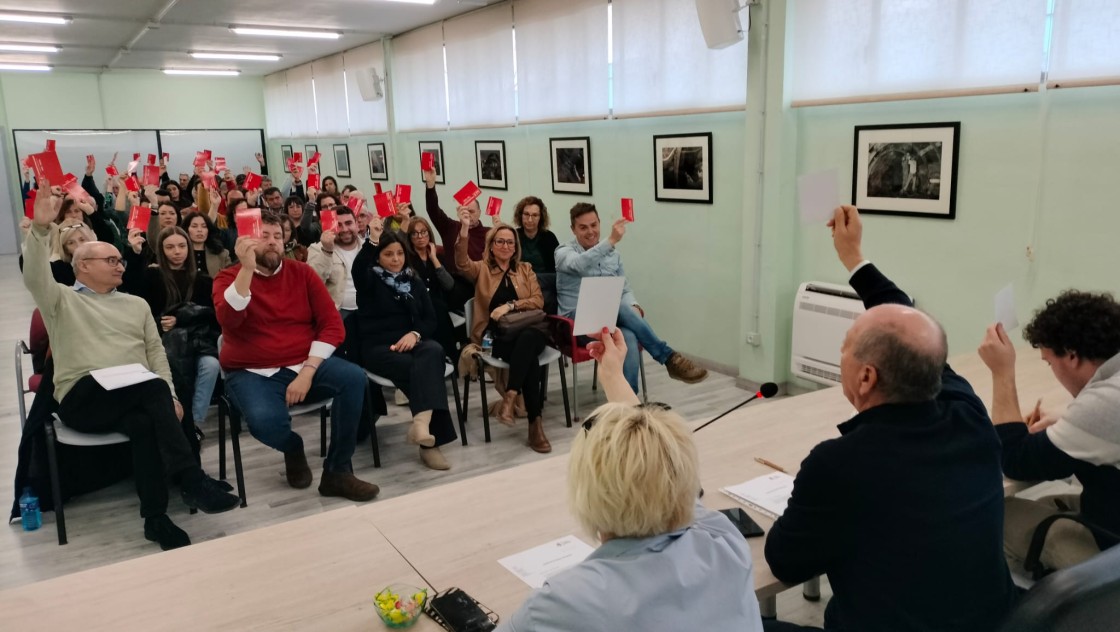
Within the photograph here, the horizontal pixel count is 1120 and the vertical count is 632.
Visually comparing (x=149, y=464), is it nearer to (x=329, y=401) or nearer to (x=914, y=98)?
(x=329, y=401)

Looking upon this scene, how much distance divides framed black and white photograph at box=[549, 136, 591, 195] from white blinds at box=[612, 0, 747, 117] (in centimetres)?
56

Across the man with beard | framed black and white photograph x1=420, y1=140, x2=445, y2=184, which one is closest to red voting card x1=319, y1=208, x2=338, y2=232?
the man with beard

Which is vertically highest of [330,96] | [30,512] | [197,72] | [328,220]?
[197,72]

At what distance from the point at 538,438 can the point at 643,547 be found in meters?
3.24

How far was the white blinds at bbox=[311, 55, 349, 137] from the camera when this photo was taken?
11.6m

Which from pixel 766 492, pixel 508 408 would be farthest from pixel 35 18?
pixel 766 492

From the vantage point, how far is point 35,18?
7.69 meters

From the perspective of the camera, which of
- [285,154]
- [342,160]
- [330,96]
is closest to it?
[342,160]

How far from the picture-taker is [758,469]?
2.27 m

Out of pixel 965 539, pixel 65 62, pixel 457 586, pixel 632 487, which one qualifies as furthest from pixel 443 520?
pixel 65 62

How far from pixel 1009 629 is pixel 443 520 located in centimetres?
127

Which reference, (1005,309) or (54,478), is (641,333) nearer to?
(1005,309)

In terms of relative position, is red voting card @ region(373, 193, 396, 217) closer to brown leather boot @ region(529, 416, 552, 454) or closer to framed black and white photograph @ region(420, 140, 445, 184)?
brown leather boot @ region(529, 416, 552, 454)

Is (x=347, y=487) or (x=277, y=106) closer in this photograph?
(x=347, y=487)
